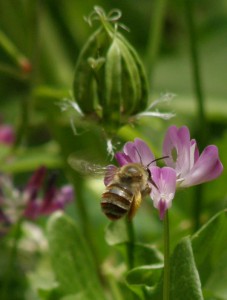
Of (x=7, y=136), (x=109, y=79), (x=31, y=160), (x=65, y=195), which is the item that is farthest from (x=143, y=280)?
(x=7, y=136)

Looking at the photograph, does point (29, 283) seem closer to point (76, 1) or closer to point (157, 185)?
point (157, 185)

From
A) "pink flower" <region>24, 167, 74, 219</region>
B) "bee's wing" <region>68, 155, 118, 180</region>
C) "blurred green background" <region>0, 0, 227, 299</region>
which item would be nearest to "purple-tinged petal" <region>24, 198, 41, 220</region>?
"pink flower" <region>24, 167, 74, 219</region>

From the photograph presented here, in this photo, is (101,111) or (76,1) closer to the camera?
(101,111)

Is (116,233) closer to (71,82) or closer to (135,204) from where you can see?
(135,204)

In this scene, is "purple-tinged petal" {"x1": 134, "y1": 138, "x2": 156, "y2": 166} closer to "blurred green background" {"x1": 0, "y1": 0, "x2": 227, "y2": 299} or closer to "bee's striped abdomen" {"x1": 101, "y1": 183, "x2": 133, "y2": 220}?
"bee's striped abdomen" {"x1": 101, "y1": 183, "x2": 133, "y2": 220}

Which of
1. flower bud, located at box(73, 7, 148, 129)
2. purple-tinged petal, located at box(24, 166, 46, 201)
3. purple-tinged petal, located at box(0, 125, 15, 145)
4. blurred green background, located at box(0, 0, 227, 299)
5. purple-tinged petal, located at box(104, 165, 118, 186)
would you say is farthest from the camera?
purple-tinged petal, located at box(0, 125, 15, 145)

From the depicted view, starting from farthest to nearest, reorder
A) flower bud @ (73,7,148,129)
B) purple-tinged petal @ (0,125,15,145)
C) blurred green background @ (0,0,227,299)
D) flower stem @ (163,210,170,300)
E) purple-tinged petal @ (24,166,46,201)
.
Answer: purple-tinged petal @ (0,125,15,145), blurred green background @ (0,0,227,299), purple-tinged petal @ (24,166,46,201), flower bud @ (73,7,148,129), flower stem @ (163,210,170,300)

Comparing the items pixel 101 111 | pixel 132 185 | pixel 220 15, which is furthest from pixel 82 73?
pixel 220 15
